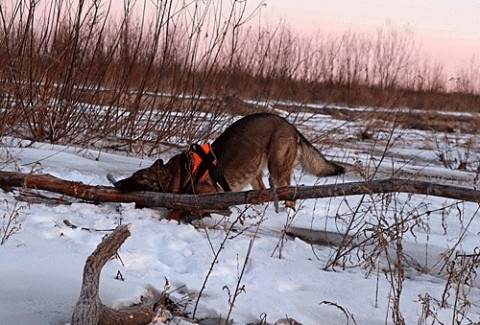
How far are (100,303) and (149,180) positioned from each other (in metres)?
2.90

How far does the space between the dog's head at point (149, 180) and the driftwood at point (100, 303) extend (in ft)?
7.60

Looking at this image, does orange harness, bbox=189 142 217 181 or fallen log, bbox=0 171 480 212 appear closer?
fallen log, bbox=0 171 480 212

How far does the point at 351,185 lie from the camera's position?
456 cm

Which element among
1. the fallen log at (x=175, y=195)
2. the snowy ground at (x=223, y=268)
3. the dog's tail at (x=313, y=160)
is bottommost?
the snowy ground at (x=223, y=268)

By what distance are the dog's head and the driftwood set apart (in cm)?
232

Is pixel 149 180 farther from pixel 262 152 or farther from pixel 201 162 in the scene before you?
pixel 262 152

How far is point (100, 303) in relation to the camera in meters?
2.67

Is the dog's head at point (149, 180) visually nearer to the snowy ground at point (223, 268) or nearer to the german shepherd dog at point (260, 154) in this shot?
the snowy ground at point (223, 268)

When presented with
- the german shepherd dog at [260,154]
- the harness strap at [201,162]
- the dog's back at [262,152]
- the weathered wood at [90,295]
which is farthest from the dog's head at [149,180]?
the weathered wood at [90,295]

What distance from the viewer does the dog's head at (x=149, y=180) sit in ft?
17.3

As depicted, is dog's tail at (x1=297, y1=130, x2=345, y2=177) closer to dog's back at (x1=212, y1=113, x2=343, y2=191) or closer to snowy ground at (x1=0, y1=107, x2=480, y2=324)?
dog's back at (x1=212, y1=113, x2=343, y2=191)

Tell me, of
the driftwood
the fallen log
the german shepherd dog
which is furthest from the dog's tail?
the driftwood

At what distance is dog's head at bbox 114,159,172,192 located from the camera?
5.28 meters

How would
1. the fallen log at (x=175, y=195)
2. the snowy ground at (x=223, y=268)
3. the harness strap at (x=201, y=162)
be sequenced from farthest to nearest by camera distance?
the harness strap at (x=201, y=162), the fallen log at (x=175, y=195), the snowy ground at (x=223, y=268)
